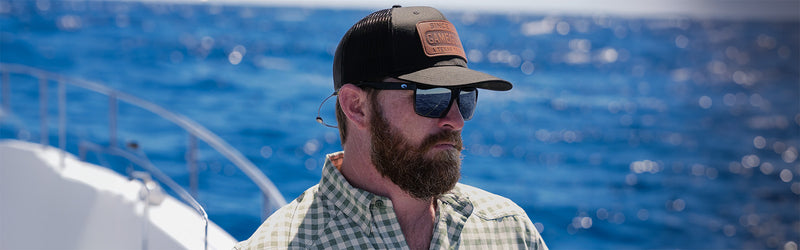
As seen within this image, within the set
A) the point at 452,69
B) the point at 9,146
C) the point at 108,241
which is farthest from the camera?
the point at 9,146

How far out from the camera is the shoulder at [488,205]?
1760 mm

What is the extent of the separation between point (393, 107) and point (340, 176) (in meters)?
0.20

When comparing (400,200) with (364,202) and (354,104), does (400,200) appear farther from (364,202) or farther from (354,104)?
(354,104)

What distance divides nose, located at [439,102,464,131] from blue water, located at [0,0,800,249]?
1.56 ft

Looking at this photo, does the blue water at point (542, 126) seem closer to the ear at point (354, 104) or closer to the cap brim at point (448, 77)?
the ear at point (354, 104)

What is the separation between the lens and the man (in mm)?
1580

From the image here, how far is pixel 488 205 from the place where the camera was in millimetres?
1797

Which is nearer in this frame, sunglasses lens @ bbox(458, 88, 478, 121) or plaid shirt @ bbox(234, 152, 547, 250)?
plaid shirt @ bbox(234, 152, 547, 250)

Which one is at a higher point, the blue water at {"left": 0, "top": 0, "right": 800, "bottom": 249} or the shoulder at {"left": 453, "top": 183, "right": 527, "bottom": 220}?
the blue water at {"left": 0, "top": 0, "right": 800, "bottom": 249}

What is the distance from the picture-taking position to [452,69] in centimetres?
161

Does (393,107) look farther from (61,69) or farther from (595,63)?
(595,63)

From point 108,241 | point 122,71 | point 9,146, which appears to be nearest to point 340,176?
point 108,241

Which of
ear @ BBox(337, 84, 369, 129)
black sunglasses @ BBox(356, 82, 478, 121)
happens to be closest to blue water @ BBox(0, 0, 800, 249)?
ear @ BBox(337, 84, 369, 129)

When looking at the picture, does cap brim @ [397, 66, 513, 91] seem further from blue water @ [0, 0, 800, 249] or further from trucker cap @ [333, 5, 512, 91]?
blue water @ [0, 0, 800, 249]
